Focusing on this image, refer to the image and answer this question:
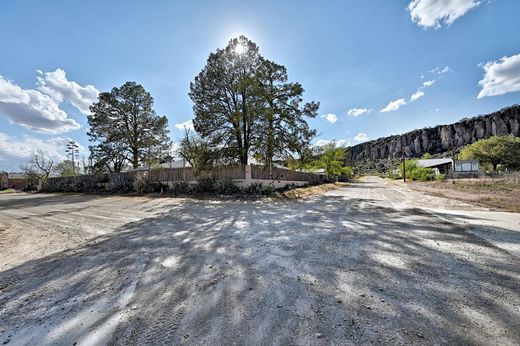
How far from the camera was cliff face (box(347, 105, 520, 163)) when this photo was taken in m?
76.6

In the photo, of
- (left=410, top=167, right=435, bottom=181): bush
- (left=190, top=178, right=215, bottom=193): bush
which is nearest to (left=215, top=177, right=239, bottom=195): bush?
(left=190, top=178, right=215, bottom=193): bush

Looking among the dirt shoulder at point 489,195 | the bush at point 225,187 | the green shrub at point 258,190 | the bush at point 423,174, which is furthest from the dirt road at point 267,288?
the bush at point 423,174

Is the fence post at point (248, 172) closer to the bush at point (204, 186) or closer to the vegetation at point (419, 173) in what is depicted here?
the bush at point (204, 186)

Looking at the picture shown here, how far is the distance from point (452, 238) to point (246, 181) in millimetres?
11507

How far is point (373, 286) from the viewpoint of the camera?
2.44 m

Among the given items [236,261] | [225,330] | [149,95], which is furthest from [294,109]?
[149,95]

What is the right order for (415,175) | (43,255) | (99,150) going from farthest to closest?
(415,175)
(99,150)
(43,255)

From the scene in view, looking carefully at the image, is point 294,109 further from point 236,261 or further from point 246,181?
point 236,261

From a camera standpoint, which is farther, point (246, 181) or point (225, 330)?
point (246, 181)

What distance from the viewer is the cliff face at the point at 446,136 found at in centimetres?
7662

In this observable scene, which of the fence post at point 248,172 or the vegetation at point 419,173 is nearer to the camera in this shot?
the fence post at point 248,172

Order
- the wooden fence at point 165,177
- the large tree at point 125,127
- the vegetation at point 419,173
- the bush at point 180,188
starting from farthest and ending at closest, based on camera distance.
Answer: the vegetation at point 419,173 → the large tree at point 125,127 → the bush at point 180,188 → the wooden fence at point 165,177

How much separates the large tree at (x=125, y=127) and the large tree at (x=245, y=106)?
1376 cm

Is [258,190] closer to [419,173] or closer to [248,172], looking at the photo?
[248,172]
